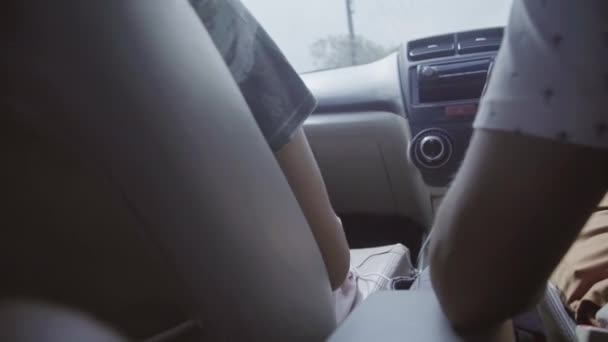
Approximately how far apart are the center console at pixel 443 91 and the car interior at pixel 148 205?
907 mm

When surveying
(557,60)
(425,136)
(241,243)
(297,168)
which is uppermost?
(557,60)

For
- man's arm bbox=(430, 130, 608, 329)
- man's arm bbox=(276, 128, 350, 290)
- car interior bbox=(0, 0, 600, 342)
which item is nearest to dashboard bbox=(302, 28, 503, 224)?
man's arm bbox=(276, 128, 350, 290)

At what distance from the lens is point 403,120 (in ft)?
5.03

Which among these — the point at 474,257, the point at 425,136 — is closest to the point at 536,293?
the point at 474,257

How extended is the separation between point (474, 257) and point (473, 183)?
0.06m

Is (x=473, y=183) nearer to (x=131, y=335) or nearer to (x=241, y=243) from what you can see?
(x=241, y=243)

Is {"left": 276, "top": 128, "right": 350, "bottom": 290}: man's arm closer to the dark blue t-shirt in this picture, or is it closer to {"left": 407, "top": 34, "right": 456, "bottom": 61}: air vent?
the dark blue t-shirt

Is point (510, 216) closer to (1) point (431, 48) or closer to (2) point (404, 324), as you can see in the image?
(2) point (404, 324)

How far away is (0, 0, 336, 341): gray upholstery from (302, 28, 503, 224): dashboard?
988mm

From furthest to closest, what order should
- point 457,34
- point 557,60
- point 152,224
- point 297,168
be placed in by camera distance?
point 457,34 → point 297,168 → point 152,224 → point 557,60

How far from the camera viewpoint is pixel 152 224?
0.44 m

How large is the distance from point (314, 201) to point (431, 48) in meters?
0.84

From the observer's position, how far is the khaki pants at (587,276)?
70cm

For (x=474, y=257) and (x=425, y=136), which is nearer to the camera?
(x=474, y=257)
